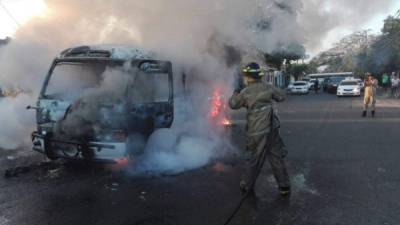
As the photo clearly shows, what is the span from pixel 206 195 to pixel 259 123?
1156 mm

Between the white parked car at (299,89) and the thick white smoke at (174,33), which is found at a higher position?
the thick white smoke at (174,33)

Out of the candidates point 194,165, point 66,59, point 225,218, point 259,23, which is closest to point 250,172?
point 225,218

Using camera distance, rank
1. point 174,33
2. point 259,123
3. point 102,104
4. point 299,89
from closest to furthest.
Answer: point 259,123, point 102,104, point 174,33, point 299,89

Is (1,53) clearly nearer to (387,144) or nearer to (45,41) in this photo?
(45,41)

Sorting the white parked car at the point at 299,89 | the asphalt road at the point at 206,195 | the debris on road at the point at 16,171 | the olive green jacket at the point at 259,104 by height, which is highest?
the olive green jacket at the point at 259,104

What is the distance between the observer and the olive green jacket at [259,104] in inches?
227

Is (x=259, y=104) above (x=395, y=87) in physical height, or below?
above

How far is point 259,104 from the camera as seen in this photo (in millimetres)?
5777

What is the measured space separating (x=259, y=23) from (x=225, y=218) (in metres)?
5.49

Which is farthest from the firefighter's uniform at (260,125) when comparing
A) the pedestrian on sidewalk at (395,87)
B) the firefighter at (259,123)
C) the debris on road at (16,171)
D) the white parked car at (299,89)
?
the white parked car at (299,89)

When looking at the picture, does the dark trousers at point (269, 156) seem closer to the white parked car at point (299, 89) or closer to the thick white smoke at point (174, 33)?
the thick white smoke at point (174, 33)

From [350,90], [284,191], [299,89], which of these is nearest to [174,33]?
[284,191]

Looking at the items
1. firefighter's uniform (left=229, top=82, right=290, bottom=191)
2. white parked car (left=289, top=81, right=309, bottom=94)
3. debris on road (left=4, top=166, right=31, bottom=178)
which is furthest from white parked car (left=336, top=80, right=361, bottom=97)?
debris on road (left=4, top=166, right=31, bottom=178)

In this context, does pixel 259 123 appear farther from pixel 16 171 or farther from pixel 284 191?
pixel 16 171
